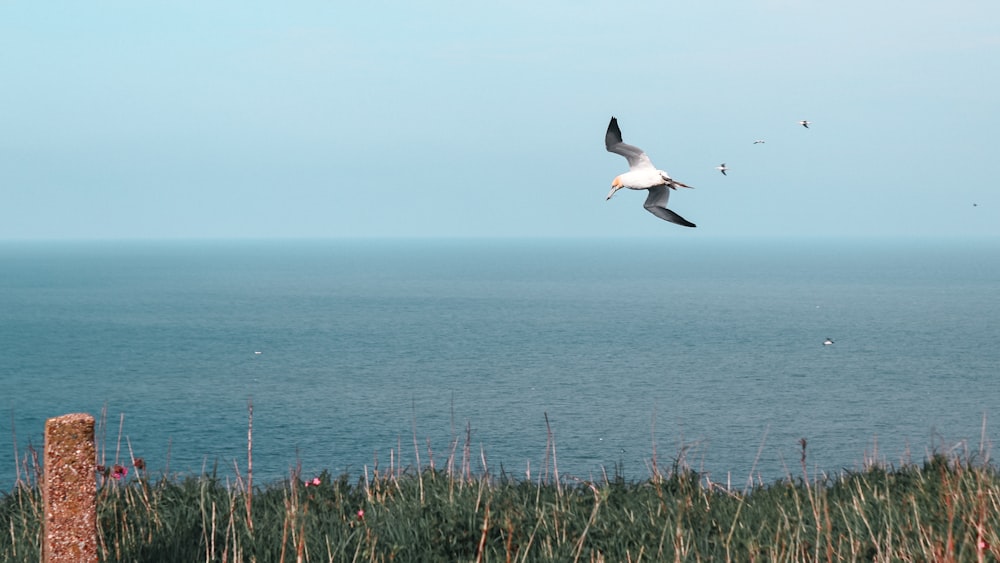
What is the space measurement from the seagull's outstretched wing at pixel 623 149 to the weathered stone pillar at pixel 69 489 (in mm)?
5425

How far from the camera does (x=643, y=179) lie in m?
9.05

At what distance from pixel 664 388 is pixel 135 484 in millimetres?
89693

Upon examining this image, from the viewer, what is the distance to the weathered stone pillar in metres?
7.22

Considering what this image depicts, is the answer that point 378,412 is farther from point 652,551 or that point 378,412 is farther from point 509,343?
point 652,551

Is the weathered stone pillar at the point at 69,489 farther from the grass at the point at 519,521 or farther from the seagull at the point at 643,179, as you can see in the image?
the seagull at the point at 643,179

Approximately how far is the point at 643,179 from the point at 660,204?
1.14 m

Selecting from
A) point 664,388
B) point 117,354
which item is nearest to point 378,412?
point 664,388

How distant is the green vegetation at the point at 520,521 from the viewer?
894 centimetres

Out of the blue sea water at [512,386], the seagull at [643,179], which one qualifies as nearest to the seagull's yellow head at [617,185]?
the seagull at [643,179]

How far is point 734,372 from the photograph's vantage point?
109 metres

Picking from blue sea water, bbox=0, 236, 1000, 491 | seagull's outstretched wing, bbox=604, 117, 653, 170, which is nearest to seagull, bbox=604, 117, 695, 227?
seagull's outstretched wing, bbox=604, 117, 653, 170

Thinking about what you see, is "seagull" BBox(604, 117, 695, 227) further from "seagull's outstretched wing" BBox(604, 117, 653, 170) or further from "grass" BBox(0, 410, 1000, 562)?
"grass" BBox(0, 410, 1000, 562)

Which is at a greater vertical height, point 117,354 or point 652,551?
point 652,551

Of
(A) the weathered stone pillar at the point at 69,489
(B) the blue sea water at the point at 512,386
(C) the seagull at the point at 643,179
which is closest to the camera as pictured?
(A) the weathered stone pillar at the point at 69,489
